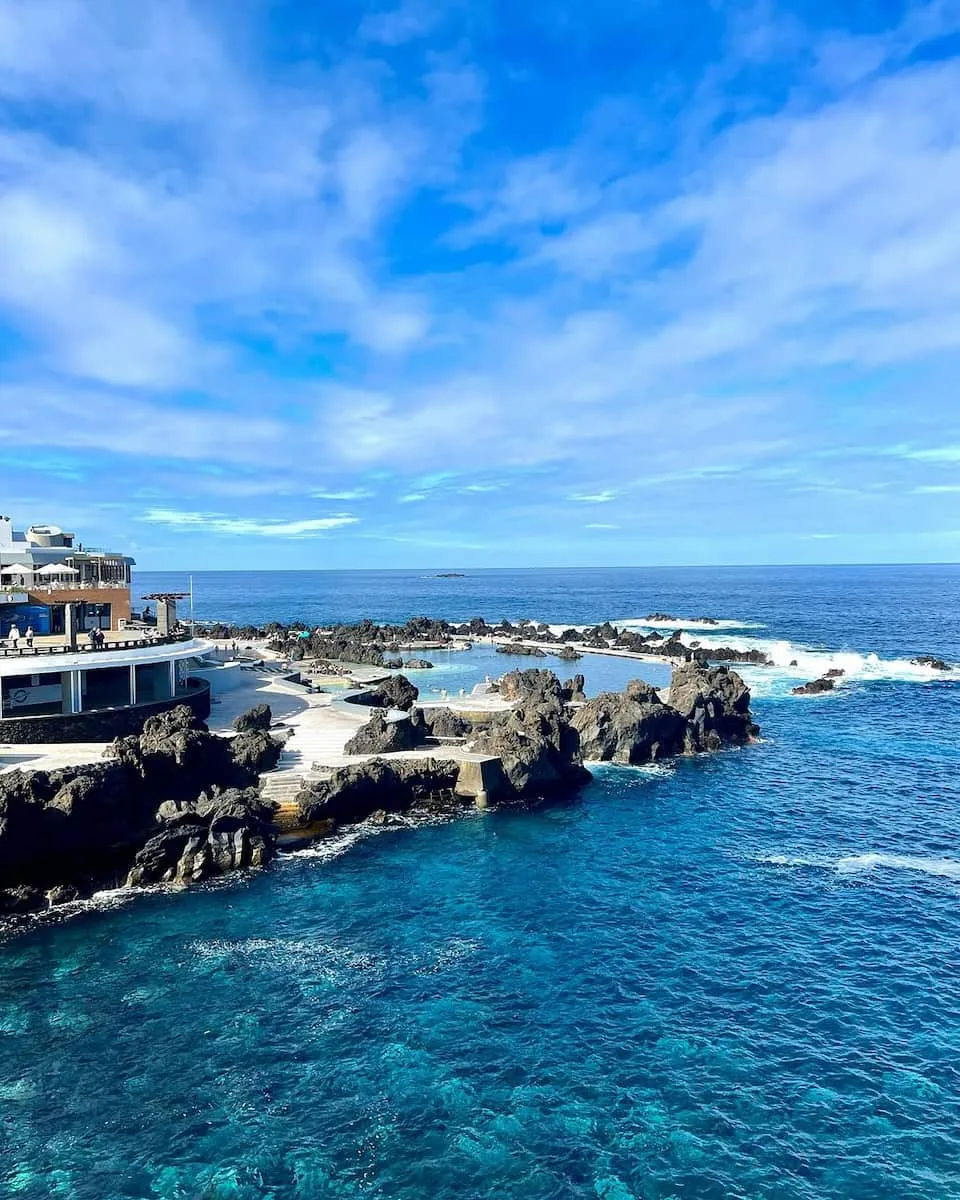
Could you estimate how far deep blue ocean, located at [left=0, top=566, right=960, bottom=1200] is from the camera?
1744 cm

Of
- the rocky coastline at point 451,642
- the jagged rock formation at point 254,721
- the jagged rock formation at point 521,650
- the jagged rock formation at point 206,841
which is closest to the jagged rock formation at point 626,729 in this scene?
the jagged rock formation at point 254,721

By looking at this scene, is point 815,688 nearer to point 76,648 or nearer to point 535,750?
point 535,750

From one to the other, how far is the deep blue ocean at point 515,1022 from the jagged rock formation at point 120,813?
2.52 metres

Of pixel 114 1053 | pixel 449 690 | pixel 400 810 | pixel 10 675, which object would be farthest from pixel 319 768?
pixel 449 690

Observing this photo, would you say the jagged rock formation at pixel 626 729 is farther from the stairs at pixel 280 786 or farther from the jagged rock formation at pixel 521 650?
the jagged rock formation at pixel 521 650

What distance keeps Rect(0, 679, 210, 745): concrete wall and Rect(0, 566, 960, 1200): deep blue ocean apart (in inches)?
567

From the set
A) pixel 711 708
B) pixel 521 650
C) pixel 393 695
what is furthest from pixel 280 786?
pixel 521 650

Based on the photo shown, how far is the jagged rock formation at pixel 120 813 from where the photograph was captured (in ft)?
101

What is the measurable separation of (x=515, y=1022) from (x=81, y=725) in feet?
98.2

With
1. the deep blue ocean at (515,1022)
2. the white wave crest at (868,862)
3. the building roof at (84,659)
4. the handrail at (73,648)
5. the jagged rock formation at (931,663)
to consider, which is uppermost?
the handrail at (73,648)

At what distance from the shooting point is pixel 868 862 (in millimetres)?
34344

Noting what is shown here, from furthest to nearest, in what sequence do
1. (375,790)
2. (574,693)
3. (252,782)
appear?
(574,693) < (375,790) < (252,782)

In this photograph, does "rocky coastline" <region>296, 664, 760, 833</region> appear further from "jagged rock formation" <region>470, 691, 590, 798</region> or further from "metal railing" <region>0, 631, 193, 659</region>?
"metal railing" <region>0, 631, 193, 659</region>

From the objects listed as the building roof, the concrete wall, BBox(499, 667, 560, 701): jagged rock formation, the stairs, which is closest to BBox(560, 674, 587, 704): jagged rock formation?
BBox(499, 667, 560, 701): jagged rock formation
